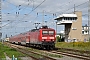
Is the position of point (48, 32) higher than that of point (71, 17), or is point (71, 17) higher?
point (71, 17)

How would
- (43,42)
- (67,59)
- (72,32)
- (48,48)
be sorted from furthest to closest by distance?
1. (72,32)
2. (48,48)
3. (43,42)
4. (67,59)

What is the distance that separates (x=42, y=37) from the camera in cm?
3603

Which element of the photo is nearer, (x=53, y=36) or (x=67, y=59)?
(x=67, y=59)

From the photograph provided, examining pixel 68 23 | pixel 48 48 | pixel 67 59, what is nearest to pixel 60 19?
pixel 68 23

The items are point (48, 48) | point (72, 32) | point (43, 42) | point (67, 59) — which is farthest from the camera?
point (72, 32)

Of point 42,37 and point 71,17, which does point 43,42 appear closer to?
point 42,37

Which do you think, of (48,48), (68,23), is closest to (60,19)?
(68,23)

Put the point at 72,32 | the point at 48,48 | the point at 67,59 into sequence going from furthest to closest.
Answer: the point at 72,32, the point at 48,48, the point at 67,59

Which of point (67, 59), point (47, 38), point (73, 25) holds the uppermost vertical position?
point (73, 25)

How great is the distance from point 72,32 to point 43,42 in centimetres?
5959

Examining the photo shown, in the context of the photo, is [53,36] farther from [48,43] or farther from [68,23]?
[68,23]

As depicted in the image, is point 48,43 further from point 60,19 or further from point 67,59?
point 60,19

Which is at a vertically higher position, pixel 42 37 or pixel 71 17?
pixel 71 17

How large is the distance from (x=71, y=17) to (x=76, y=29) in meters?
5.05
